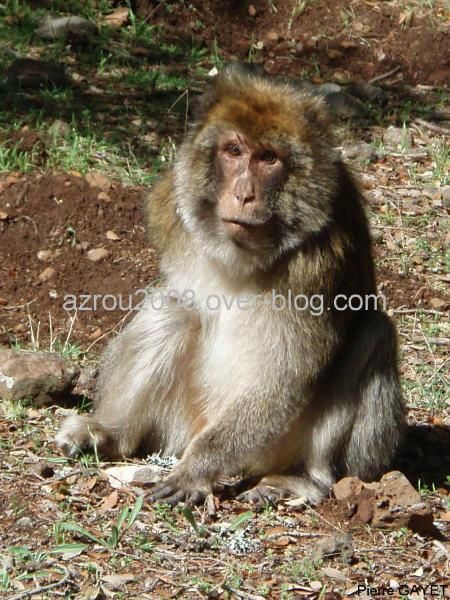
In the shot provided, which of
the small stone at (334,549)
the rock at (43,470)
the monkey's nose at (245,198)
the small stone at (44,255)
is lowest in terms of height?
the small stone at (334,549)

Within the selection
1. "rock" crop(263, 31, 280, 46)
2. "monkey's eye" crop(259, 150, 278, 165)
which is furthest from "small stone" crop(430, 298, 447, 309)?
"rock" crop(263, 31, 280, 46)

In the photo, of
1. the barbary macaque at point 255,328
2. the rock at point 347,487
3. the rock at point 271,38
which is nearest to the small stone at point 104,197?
the barbary macaque at point 255,328

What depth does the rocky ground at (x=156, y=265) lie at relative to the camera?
5.12 meters

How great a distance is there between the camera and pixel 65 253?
8328mm

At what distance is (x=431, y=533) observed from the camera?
568 cm

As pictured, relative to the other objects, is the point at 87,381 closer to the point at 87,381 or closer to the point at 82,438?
the point at 87,381

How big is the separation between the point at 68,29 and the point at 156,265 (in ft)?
12.2

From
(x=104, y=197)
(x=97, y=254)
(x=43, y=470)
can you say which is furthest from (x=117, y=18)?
(x=43, y=470)

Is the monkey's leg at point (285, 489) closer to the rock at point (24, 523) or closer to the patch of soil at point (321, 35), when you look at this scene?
the rock at point (24, 523)

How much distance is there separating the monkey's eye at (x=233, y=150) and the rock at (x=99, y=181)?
11.1 ft

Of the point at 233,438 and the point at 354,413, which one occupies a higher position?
the point at 354,413

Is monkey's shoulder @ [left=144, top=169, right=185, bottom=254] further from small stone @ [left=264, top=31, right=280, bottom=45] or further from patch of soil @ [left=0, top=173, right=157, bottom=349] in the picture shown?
small stone @ [left=264, top=31, right=280, bottom=45]

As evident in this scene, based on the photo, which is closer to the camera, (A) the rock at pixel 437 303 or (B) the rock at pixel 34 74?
(A) the rock at pixel 437 303

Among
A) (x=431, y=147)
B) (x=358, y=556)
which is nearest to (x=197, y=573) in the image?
(x=358, y=556)
